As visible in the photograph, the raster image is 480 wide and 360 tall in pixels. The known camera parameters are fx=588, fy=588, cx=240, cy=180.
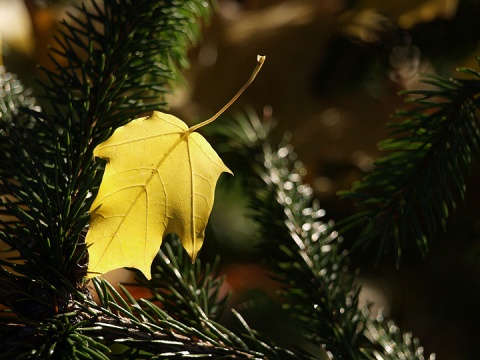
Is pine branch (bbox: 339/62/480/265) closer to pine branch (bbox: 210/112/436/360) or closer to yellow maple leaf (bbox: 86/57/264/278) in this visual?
pine branch (bbox: 210/112/436/360)

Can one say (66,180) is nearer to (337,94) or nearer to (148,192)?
(148,192)

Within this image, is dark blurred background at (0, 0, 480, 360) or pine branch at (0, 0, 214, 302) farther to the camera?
dark blurred background at (0, 0, 480, 360)

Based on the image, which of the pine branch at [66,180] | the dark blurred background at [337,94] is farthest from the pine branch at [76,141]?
the dark blurred background at [337,94]

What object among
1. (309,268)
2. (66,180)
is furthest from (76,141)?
(309,268)

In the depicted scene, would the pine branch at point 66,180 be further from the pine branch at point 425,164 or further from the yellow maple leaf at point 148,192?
the pine branch at point 425,164

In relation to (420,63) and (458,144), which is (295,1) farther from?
(458,144)

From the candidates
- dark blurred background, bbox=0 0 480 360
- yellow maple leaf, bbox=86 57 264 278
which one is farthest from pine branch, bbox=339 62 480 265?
dark blurred background, bbox=0 0 480 360
